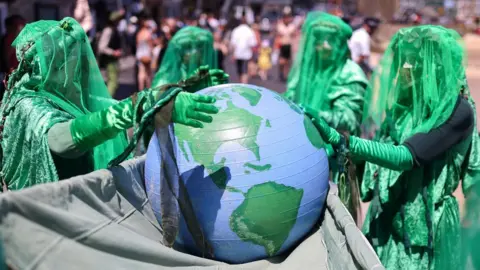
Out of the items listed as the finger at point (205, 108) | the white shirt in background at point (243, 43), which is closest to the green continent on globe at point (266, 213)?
the finger at point (205, 108)

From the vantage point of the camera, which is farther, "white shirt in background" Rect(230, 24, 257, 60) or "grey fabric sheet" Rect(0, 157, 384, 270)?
"white shirt in background" Rect(230, 24, 257, 60)

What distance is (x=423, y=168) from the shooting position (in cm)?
283

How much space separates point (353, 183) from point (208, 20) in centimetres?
1371

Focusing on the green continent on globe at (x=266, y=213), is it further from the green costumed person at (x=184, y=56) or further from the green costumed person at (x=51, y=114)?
the green costumed person at (x=184, y=56)

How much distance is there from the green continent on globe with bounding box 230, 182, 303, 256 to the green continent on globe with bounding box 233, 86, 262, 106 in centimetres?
32

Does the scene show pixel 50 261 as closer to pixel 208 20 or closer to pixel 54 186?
pixel 54 186

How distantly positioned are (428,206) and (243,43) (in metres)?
9.21

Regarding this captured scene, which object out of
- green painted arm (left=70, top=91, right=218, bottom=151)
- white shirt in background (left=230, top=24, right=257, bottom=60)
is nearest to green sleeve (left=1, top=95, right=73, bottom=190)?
green painted arm (left=70, top=91, right=218, bottom=151)

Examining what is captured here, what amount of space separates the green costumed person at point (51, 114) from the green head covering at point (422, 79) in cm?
100

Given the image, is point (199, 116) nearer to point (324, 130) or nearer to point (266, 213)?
point (266, 213)

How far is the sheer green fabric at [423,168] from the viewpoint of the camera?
2.74 m

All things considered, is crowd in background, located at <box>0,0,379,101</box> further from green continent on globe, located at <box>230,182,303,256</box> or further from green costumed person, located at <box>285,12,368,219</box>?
green continent on globe, located at <box>230,182,303,256</box>

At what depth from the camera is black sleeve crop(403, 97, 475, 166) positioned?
2.63 meters

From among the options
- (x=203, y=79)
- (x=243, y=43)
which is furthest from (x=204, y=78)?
(x=243, y=43)
